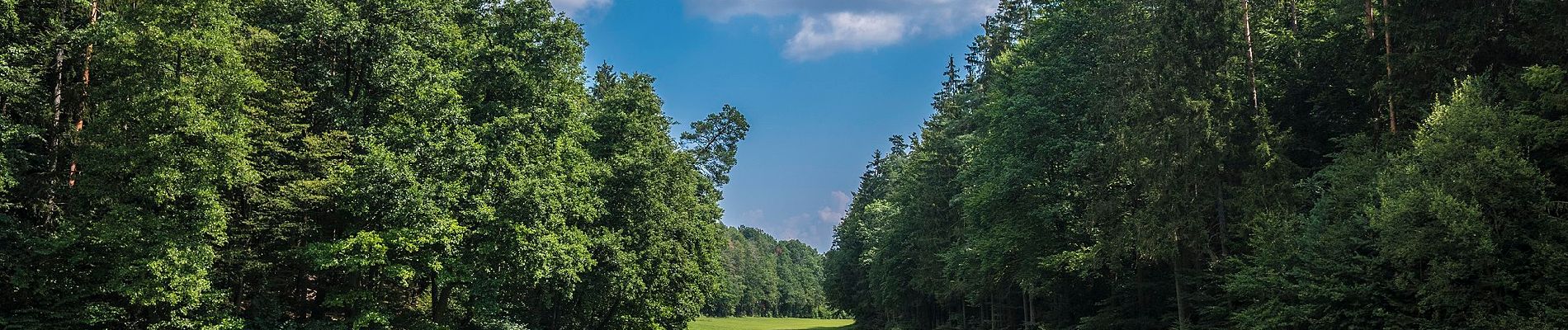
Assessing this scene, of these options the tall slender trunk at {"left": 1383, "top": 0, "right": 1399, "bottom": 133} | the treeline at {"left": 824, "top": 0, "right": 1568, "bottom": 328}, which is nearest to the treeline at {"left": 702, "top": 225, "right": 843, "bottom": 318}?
the treeline at {"left": 824, "top": 0, "right": 1568, "bottom": 328}

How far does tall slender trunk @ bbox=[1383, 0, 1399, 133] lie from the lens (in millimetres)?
22578

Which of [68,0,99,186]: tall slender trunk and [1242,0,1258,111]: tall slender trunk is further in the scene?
[1242,0,1258,111]: tall slender trunk

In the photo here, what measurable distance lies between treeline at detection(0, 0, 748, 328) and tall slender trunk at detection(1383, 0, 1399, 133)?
71.3ft

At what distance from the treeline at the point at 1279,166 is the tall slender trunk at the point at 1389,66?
3.5 inches

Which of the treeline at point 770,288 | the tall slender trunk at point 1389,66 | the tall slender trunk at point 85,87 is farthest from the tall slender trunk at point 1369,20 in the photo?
the treeline at point 770,288

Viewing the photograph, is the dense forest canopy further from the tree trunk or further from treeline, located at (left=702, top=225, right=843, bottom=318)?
treeline, located at (left=702, top=225, right=843, bottom=318)

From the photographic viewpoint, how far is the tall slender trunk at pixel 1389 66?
22578 mm

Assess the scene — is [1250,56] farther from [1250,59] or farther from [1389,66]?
[1389,66]

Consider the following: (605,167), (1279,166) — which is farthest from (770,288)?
(1279,166)

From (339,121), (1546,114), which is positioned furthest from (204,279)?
(1546,114)

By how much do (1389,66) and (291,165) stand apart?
27.3 m

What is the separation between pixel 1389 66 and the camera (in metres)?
22.8

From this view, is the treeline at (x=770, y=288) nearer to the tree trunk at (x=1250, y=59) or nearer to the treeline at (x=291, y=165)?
the treeline at (x=291, y=165)

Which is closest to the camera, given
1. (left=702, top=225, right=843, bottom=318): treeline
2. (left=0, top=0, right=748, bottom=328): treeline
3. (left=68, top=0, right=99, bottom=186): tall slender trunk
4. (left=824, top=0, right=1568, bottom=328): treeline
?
(left=824, top=0, right=1568, bottom=328): treeline
